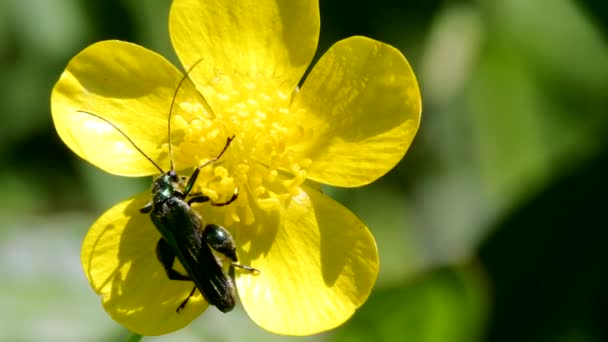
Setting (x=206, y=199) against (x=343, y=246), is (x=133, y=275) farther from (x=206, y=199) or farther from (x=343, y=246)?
(x=343, y=246)

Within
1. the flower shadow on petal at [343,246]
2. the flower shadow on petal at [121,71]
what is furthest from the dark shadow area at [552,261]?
the flower shadow on petal at [121,71]

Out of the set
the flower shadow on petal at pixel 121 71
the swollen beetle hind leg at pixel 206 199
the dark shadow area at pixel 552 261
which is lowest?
the dark shadow area at pixel 552 261

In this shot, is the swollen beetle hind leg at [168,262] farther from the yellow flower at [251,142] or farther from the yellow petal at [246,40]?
the yellow petal at [246,40]

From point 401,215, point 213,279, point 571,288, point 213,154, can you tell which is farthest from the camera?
point 401,215

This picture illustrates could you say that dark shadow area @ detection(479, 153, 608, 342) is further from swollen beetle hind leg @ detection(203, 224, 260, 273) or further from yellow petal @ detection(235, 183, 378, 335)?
swollen beetle hind leg @ detection(203, 224, 260, 273)

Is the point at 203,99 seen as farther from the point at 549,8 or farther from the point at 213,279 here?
the point at 549,8

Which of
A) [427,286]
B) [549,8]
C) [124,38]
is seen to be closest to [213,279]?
[427,286]
